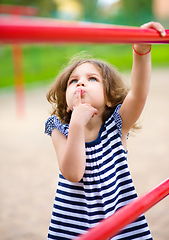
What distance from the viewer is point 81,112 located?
0.97 m

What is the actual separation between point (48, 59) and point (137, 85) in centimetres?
1273

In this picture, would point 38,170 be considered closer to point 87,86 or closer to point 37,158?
point 37,158

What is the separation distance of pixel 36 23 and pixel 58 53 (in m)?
13.5

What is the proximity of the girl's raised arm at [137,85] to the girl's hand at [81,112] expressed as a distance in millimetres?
138

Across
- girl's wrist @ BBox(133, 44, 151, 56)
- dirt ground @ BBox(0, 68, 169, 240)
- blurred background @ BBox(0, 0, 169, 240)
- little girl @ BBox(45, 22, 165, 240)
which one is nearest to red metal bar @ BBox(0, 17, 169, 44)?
blurred background @ BBox(0, 0, 169, 240)

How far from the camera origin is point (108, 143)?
1.09m

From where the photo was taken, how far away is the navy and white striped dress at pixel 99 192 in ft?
3.42

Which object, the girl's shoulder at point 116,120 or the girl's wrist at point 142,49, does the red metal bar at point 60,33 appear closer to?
the girl's wrist at point 142,49

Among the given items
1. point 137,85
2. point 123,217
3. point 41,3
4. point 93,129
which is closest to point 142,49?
point 137,85

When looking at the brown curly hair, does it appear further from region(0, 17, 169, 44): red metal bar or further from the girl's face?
region(0, 17, 169, 44): red metal bar

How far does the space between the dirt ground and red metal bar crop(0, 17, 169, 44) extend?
3.26ft

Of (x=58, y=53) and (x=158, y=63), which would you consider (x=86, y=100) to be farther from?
(x=58, y=53)

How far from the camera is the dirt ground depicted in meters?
1.89

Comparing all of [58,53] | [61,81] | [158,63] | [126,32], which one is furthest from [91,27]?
[58,53]
